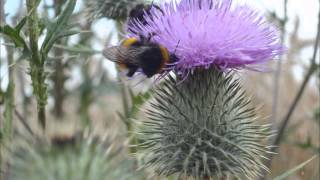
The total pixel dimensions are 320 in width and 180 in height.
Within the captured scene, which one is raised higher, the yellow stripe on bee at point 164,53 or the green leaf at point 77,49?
the green leaf at point 77,49

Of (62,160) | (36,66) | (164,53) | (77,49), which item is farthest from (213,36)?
(62,160)

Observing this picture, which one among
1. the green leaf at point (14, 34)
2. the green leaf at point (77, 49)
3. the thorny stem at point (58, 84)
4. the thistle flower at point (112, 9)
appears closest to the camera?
the green leaf at point (14, 34)

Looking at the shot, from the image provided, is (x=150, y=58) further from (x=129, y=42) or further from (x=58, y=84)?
(x=58, y=84)

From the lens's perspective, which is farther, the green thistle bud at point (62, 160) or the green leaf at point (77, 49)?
the green leaf at point (77, 49)

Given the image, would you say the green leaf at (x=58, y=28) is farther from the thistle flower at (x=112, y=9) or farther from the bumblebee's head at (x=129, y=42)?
the thistle flower at (x=112, y=9)

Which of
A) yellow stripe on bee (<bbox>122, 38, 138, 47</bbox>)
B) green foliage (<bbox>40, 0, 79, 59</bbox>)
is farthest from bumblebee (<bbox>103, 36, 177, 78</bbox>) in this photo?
green foliage (<bbox>40, 0, 79, 59</bbox>)

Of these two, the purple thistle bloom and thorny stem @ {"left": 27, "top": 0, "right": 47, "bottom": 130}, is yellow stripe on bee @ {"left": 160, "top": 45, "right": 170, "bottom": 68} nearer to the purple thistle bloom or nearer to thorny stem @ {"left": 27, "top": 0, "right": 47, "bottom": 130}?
the purple thistle bloom

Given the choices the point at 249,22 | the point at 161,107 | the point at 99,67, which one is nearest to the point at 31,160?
the point at 161,107

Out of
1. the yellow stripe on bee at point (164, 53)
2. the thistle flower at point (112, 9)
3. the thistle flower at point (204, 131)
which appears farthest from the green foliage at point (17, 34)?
the thistle flower at point (112, 9)
